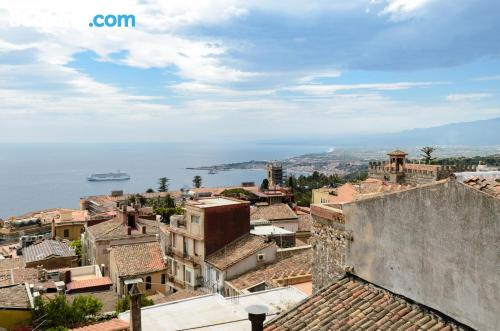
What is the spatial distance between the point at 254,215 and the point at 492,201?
3552 centimetres

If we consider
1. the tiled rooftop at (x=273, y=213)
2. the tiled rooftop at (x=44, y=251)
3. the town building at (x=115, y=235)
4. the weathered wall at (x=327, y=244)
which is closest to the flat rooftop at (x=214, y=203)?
the town building at (x=115, y=235)

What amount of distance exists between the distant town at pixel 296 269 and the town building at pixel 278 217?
61cm

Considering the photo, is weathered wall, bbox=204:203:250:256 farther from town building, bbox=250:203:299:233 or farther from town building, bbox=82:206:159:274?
town building, bbox=250:203:299:233

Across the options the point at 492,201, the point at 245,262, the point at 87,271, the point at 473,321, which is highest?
the point at 492,201

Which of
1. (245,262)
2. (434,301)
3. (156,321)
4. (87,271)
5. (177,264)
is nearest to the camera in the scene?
(434,301)

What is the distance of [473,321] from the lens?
5.81 meters

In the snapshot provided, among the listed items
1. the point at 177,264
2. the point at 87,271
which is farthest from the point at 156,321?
the point at 87,271

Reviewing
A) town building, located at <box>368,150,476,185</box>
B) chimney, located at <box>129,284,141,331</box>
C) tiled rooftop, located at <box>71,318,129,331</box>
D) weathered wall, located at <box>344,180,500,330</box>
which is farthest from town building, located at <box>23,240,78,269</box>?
town building, located at <box>368,150,476,185</box>

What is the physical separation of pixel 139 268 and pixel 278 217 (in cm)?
1508

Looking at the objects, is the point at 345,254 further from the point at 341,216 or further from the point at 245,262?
the point at 245,262

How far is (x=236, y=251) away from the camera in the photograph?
24734 millimetres

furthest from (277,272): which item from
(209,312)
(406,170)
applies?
(406,170)

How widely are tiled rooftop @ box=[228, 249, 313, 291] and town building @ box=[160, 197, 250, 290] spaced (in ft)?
10.8

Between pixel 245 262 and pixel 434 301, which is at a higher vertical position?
pixel 434 301
